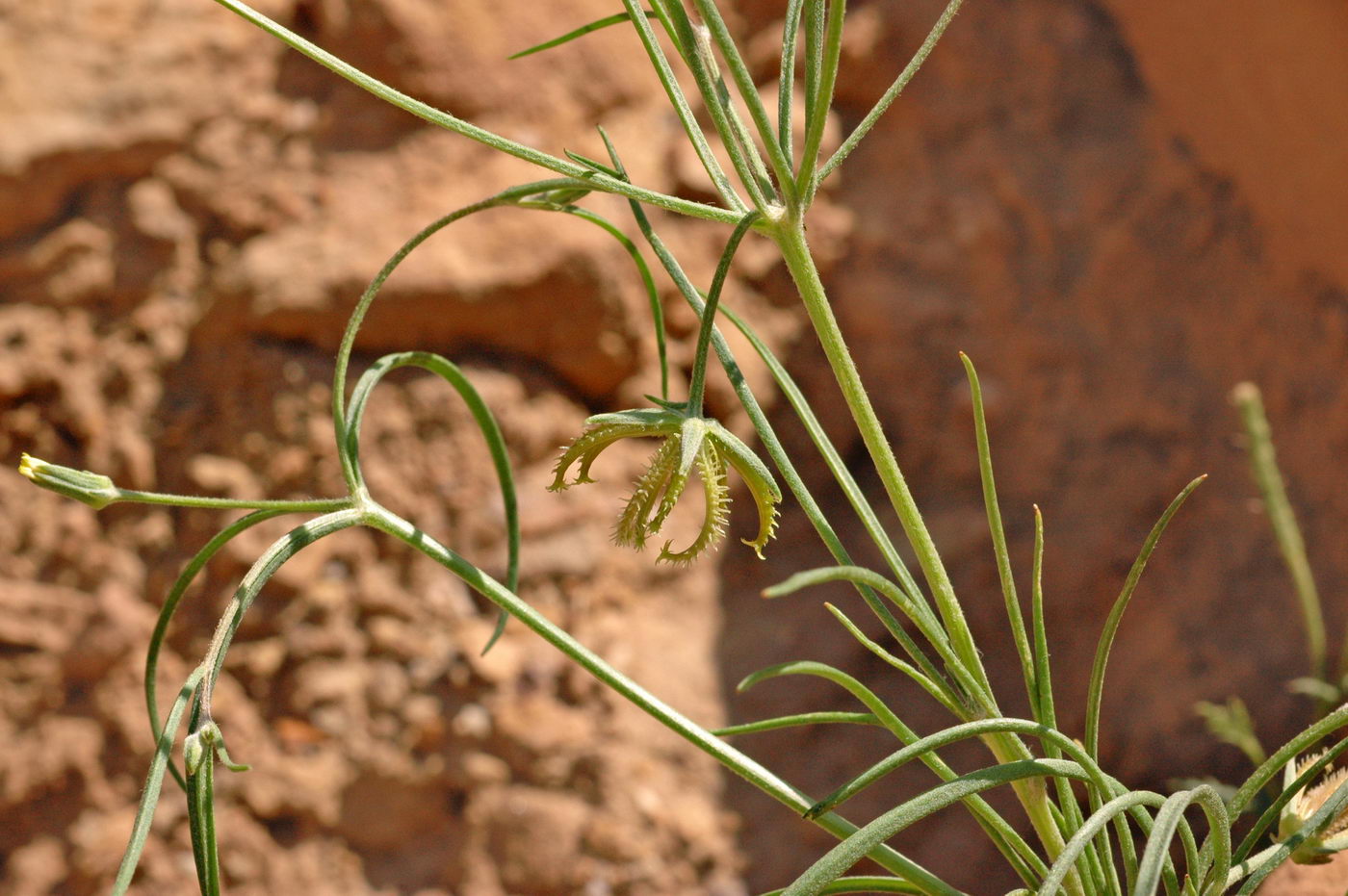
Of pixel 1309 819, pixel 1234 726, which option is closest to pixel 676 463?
pixel 1309 819

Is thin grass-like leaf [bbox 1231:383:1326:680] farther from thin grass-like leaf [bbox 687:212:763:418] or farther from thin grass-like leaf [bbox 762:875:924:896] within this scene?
thin grass-like leaf [bbox 687:212:763:418]

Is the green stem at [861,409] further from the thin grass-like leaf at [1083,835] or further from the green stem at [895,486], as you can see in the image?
the thin grass-like leaf at [1083,835]

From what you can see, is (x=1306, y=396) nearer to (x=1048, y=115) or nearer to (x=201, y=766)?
(x=1048, y=115)

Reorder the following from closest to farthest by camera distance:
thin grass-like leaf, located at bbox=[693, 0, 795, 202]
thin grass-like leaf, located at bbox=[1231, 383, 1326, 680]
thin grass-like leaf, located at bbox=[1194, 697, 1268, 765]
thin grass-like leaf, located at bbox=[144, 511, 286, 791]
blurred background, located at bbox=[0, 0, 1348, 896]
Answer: thin grass-like leaf, located at bbox=[693, 0, 795, 202] < thin grass-like leaf, located at bbox=[144, 511, 286, 791] < thin grass-like leaf, located at bbox=[1231, 383, 1326, 680] < thin grass-like leaf, located at bbox=[1194, 697, 1268, 765] < blurred background, located at bbox=[0, 0, 1348, 896]

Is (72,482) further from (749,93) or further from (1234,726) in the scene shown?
(1234,726)

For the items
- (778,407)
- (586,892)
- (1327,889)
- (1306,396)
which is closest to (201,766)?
(1327,889)

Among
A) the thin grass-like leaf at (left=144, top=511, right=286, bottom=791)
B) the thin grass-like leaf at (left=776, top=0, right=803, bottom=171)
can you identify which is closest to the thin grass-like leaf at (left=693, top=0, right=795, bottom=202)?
the thin grass-like leaf at (left=776, top=0, right=803, bottom=171)
